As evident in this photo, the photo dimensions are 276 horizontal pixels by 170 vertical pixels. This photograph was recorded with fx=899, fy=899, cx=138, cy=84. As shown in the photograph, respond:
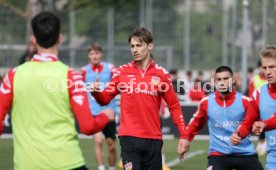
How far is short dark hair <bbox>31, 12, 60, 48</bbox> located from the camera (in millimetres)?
7242

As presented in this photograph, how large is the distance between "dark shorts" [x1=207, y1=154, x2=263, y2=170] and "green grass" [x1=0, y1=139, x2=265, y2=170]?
19.6ft

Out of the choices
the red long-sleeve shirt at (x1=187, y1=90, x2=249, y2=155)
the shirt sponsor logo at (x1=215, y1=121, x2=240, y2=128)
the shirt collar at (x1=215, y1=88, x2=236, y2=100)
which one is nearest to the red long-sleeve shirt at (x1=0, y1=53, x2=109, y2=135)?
the red long-sleeve shirt at (x1=187, y1=90, x2=249, y2=155)

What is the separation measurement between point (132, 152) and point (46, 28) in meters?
3.31

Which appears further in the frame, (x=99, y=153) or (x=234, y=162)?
(x=99, y=153)

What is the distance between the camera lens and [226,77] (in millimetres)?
11094

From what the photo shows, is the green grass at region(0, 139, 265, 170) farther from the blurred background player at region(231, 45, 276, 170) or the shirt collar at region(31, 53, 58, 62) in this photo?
the shirt collar at region(31, 53, 58, 62)

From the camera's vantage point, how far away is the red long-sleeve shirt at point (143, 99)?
10328mm

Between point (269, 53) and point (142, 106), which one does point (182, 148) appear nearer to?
point (142, 106)

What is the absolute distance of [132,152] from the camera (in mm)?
10234

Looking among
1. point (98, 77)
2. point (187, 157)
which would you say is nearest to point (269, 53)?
point (98, 77)

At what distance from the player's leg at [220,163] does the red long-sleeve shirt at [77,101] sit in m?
3.50

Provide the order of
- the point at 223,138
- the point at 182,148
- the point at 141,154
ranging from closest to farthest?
the point at 182,148
the point at 141,154
the point at 223,138

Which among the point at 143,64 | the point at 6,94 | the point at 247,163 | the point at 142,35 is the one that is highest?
the point at 142,35

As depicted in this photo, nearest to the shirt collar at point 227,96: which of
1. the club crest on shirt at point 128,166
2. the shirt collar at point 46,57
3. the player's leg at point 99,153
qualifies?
the club crest on shirt at point 128,166
